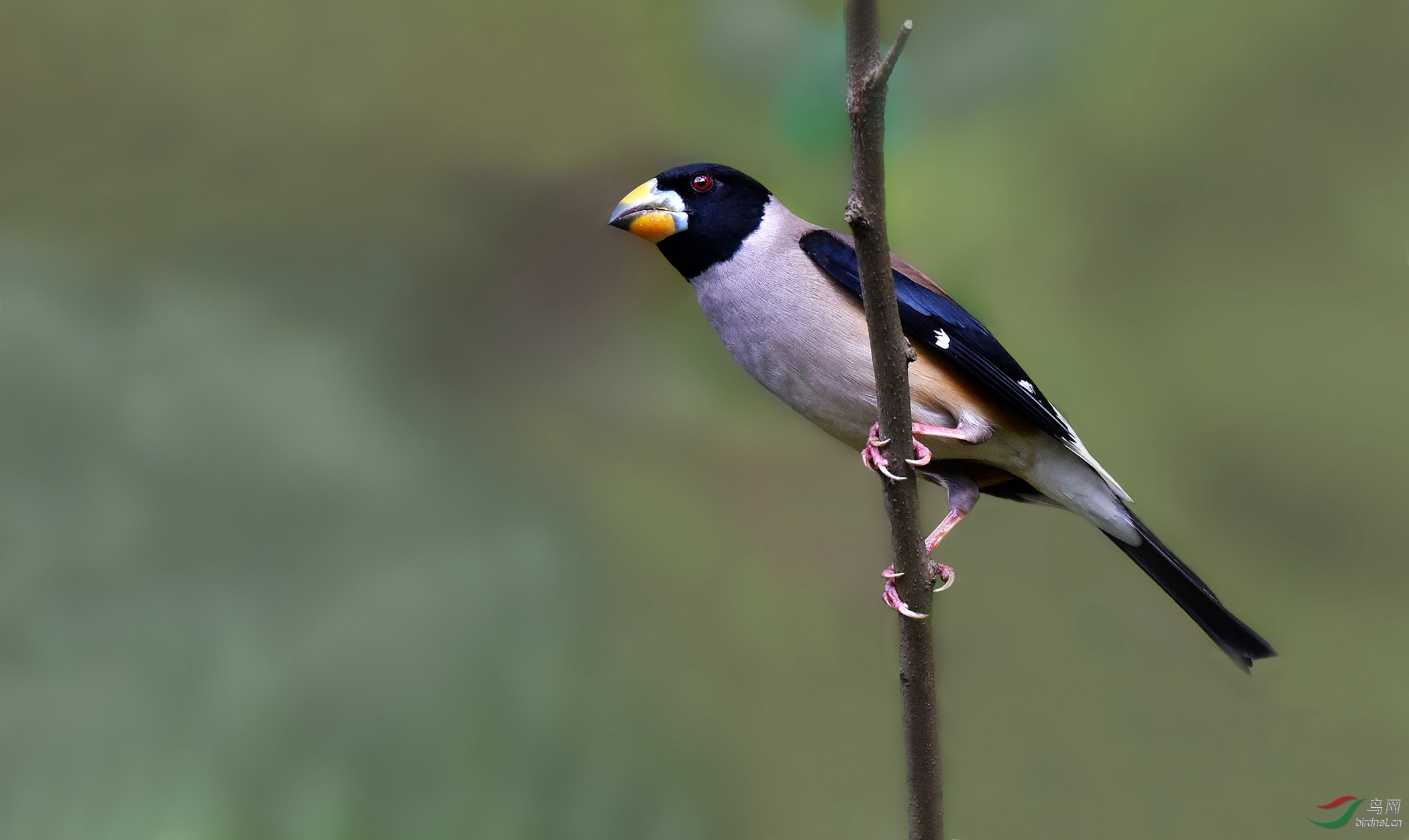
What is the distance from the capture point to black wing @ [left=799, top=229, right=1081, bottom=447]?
3.92ft

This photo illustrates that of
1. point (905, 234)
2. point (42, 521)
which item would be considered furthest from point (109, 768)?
point (905, 234)

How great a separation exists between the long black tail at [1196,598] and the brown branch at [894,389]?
493 mm

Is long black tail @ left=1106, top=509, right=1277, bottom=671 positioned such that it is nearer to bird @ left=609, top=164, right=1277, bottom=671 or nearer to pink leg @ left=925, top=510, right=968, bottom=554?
bird @ left=609, top=164, right=1277, bottom=671

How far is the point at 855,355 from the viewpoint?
114 cm

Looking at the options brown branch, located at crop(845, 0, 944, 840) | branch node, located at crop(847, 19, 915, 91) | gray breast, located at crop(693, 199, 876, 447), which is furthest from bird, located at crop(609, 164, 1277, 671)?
branch node, located at crop(847, 19, 915, 91)

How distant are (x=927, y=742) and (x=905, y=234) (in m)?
0.95

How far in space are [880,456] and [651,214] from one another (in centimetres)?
44

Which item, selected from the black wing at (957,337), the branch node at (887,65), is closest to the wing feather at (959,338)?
the black wing at (957,337)

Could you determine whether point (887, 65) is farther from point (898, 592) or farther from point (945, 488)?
point (945, 488)

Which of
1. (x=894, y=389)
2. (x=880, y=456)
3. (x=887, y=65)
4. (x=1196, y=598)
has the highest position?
(x=887, y=65)

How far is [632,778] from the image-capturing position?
5.91ft

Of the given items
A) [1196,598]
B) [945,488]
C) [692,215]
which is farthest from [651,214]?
[1196,598]

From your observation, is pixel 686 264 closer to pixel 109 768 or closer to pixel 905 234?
pixel 905 234

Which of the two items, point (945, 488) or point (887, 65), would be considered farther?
point (945, 488)
